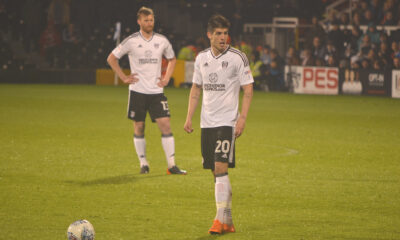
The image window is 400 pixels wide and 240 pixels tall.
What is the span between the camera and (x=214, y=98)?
23.6 feet

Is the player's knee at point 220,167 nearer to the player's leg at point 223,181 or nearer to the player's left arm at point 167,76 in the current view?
the player's leg at point 223,181

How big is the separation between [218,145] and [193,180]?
3028 mm

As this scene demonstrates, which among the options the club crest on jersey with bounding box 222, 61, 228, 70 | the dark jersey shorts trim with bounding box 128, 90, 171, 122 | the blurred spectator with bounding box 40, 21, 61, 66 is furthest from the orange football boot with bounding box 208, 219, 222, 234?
the blurred spectator with bounding box 40, 21, 61, 66

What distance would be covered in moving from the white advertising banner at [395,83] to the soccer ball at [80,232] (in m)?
19.8

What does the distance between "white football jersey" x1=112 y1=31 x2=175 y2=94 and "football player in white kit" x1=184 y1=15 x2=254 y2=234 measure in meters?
3.43

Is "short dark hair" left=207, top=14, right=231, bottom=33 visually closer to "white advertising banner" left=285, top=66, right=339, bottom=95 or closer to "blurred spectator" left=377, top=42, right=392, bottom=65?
"white advertising banner" left=285, top=66, right=339, bottom=95

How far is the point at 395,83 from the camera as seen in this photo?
2462 cm

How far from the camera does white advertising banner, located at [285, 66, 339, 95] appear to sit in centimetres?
2619

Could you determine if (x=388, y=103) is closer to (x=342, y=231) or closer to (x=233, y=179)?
(x=233, y=179)

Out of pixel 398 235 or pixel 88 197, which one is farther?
pixel 88 197

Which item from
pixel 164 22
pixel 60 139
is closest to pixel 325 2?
pixel 164 22

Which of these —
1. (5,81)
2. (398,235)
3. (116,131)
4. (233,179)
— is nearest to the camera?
(398,235)

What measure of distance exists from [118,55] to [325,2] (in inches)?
971

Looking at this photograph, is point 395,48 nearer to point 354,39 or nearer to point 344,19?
point 354,39
